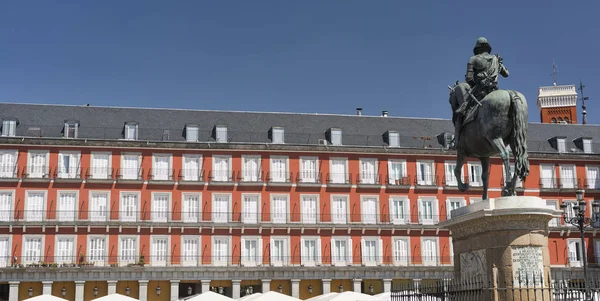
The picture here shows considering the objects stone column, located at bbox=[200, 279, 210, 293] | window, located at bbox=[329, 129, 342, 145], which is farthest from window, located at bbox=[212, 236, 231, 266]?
window, located at bbox=[329, 129, 342, 145]

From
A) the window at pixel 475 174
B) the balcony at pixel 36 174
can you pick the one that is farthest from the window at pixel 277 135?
the balcony at pixel 36 174

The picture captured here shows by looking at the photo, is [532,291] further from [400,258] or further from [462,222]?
[400,258]

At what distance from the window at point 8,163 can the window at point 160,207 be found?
9.17 metres

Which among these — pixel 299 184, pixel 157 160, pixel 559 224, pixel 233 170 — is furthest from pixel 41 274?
pixel 559 224

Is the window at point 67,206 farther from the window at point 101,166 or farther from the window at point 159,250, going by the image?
the window at point 159,250

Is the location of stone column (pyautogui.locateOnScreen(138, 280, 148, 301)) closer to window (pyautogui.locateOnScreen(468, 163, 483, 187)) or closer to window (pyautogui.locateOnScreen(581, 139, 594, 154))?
window (pyautogui.locateOnScreen(468, 163, 483, 187))

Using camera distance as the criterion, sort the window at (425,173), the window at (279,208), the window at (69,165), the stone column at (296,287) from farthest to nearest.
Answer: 1. the window at (425,173)
2. the window at (279,208)
3. the stone column at (296,287)
4. the window at (69,165)

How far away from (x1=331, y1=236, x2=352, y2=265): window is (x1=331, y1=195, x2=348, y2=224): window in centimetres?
126

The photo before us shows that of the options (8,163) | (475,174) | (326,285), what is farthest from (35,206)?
(475,174)

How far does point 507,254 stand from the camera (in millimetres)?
12141

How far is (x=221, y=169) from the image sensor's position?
54.0m

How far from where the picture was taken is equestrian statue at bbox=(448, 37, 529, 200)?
12820 mm

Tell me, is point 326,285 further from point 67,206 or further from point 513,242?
point 513,242

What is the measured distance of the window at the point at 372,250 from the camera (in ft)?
179
